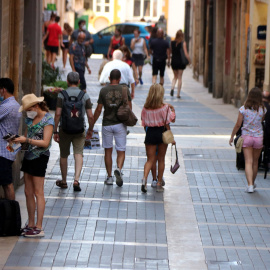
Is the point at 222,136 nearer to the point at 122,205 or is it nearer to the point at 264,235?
the point at 122,205

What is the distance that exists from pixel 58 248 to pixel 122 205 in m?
2.37

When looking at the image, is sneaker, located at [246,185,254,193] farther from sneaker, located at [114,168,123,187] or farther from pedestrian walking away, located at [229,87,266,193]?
sneaker, located at [114,168,123,187]

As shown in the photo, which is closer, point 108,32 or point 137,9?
point 108,32

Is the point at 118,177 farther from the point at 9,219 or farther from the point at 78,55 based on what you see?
the point at 78,55

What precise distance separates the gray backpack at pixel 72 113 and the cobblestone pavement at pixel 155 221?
0.91m

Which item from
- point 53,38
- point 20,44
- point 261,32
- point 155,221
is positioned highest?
point 261,32

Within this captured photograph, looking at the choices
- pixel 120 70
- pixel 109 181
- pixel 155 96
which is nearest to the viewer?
pixel 155 96

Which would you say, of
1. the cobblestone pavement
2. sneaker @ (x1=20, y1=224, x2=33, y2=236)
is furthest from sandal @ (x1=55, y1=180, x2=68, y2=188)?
sneaker @ (x1=20, y1=224, x2=33, y2=236)

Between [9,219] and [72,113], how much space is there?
2.67 m

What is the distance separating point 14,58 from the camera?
12.7m

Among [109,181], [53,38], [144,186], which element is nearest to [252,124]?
[144,186]

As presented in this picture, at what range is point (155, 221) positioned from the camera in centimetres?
1110

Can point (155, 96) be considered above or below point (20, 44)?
below

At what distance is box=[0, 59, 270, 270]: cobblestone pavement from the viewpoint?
9344 mm
